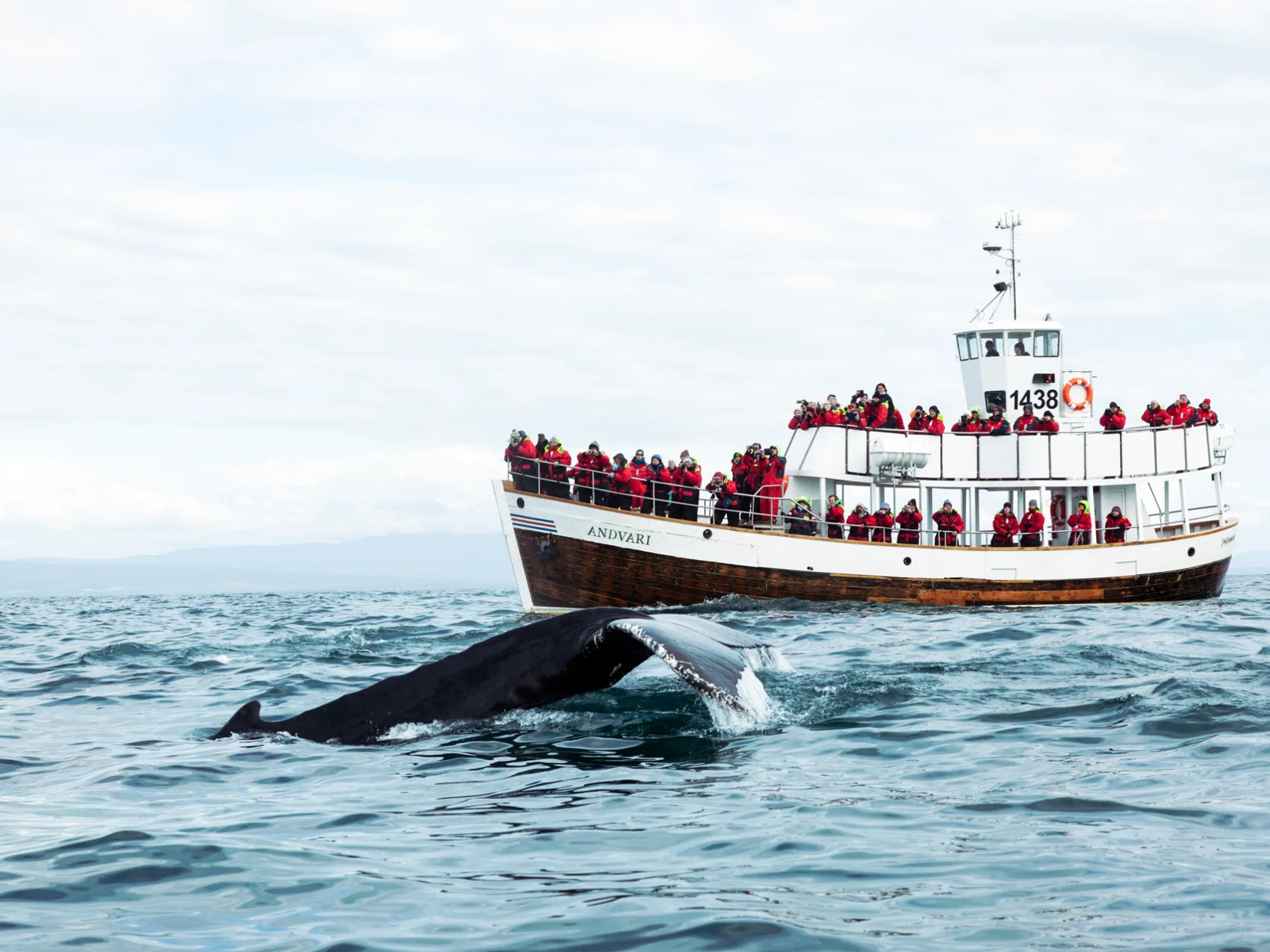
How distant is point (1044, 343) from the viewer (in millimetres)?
34312

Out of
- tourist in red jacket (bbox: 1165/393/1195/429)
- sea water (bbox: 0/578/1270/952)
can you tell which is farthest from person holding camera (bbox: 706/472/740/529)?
sea water (bbox: 0/578/1270/952)

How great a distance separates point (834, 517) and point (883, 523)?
1208 mm

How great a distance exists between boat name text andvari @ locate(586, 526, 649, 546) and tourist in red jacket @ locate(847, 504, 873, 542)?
5194mm

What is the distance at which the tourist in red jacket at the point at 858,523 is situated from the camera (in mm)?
29875

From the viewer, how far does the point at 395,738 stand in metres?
9.14

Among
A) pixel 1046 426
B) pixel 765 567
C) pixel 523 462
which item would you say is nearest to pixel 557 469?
pixel 523 462

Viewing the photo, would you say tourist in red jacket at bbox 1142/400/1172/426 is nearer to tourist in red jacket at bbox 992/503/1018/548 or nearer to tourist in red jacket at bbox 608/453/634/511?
tourist in red jacket at bbox 992/503/1018/548

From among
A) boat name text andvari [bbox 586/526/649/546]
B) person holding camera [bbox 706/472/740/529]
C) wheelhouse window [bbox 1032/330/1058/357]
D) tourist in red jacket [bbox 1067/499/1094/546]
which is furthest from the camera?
wheelhouse window [bbox 1032/330/1058/357]

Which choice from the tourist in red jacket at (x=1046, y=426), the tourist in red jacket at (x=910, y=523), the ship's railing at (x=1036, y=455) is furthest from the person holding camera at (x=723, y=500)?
the tourist in red jacket at (x=1046, y=426)

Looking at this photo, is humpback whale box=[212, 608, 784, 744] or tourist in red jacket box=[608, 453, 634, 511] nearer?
humpback whale box=[212, 608, 784, 744]

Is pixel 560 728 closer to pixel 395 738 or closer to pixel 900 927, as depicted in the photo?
pixel 395 738

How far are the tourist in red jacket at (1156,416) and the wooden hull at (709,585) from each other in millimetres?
4090

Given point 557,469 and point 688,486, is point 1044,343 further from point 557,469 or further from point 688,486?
point 557,469

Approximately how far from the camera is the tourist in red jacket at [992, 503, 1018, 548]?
3036 centimetres
